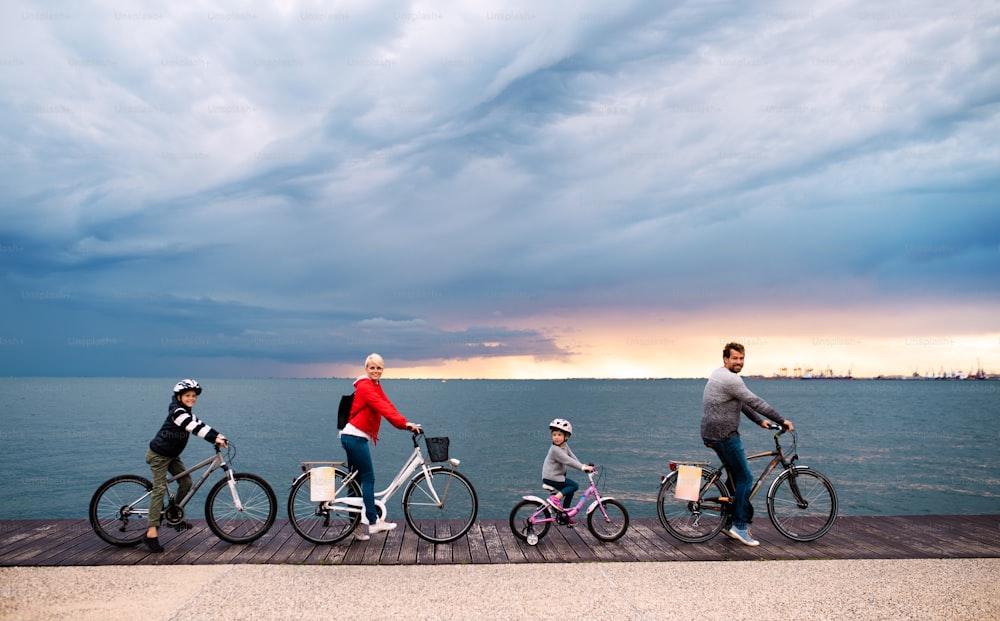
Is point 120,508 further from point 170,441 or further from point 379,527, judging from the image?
point 379,527

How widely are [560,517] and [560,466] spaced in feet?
2.06

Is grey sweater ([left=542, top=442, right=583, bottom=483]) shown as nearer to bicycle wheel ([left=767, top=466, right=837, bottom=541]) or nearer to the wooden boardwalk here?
the wooden boardwalk

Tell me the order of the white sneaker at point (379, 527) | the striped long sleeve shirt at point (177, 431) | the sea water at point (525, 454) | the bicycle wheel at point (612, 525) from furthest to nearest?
the sea water at point (525, 454) < the bicycle wheel at point (612, 525) < the white sneaker at point (379, 527) < the striped long sleeve shirt at point (177, 431)

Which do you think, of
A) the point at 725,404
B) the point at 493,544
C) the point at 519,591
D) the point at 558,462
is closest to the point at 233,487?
the point at 493,544

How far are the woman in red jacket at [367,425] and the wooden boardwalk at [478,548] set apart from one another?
0.38 meters

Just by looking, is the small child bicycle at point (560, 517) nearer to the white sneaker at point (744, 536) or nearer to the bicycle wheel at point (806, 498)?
the white sneaker at point (744, 536)

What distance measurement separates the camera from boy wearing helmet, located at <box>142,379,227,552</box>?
6.68 metres

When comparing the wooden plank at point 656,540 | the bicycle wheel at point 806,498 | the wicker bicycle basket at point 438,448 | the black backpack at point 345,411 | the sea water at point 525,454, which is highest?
the black backpack at point 345,411

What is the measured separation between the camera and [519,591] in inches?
223

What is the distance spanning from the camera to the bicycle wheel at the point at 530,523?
7043 millimetres

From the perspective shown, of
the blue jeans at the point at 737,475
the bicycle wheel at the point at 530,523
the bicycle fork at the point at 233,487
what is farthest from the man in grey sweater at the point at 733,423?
the bicycle fork at the point at 233,487

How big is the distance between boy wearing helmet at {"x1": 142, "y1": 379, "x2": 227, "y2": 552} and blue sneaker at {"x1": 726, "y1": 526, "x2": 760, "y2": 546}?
18.8 feet

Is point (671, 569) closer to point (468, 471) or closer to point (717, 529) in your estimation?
point (717, 529)

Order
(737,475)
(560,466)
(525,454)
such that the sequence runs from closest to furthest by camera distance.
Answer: (560,466) < (737,475) < (525,454)
